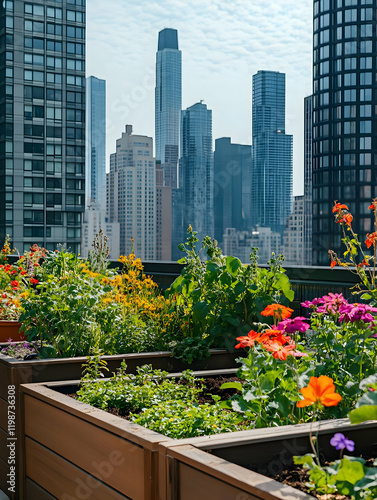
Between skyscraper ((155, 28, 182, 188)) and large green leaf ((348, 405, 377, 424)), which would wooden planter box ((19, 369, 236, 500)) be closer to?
large green leaf ((348, 405, 377, 424))

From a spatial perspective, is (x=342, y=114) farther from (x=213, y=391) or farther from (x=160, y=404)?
(x=160, y=404)

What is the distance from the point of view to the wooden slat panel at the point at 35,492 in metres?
2.41

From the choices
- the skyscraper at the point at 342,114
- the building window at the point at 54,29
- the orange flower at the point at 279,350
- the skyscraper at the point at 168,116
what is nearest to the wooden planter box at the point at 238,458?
the orange flower at the point at 279,350

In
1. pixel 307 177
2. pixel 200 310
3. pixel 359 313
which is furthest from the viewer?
pixel 307 177

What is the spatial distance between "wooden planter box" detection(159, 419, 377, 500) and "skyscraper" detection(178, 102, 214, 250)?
15.6 ft

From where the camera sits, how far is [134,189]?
373 inches

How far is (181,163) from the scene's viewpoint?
8945 mm

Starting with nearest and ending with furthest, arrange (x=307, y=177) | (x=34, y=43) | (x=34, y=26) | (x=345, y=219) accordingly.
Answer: (x=345, y=219) < (x=34, y=26) < (x=34, y=43) < (x=307, y=177)

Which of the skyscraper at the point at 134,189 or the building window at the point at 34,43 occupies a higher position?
the building window at the point at 34,43

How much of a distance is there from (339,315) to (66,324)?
1493mm

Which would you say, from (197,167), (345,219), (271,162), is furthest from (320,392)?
(197,167)

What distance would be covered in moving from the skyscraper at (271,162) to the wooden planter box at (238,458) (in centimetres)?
536

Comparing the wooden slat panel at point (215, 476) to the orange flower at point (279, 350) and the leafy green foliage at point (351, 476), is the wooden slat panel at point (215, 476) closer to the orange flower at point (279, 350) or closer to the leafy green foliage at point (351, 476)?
the leafy green foliage at point (351, 476)

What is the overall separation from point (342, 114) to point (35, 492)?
42.1 metres
